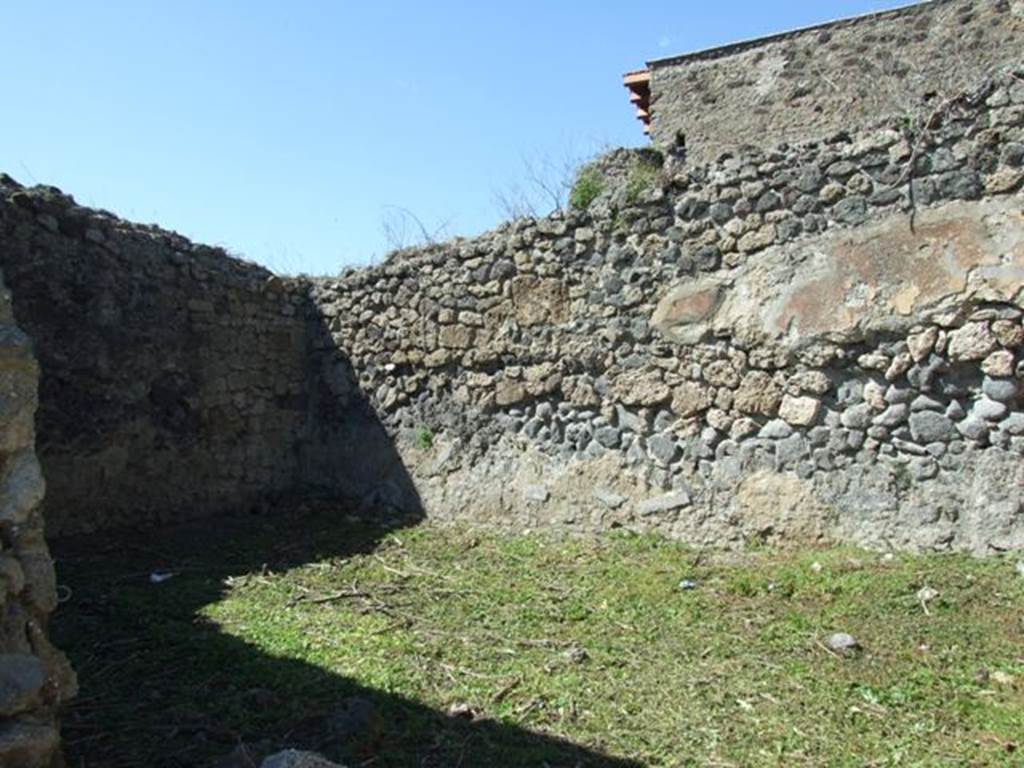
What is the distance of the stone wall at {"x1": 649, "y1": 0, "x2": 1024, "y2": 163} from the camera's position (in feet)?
31.7

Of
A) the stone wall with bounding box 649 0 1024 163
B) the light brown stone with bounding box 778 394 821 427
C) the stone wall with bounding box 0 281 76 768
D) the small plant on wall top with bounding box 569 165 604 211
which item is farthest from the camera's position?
the stone wall with bounding box 649 0 1024 163

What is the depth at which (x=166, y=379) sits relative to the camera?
7137 millimetres

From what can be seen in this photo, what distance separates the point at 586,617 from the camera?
476 centimetres

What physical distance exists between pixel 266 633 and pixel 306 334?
4.15 meters

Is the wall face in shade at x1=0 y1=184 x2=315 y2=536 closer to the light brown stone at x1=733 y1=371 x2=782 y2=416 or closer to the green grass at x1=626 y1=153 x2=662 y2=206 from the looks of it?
the green grass at x1=626 y1=153 x2=662 y2=206

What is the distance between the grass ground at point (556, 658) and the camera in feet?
10.9

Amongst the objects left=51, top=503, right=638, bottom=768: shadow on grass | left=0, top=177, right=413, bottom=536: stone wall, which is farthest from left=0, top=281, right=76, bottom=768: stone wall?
left=0, top=177, right=413, bottom=536: stone wall

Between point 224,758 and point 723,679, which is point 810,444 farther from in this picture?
point 224,758

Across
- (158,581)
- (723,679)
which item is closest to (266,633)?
(158,581)

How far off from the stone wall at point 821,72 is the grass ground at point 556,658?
6.32 metres

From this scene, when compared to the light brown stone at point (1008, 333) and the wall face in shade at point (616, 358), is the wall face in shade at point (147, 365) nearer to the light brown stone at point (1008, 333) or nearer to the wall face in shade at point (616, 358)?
the wall face in shade at point (616, 358)

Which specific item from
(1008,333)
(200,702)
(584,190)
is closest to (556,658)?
(200,702)

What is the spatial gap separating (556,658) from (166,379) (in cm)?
431

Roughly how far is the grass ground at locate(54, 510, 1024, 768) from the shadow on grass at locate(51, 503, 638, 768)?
0.4 inches
